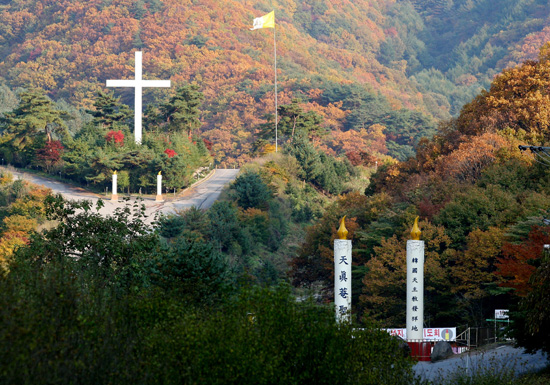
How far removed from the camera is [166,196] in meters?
46.5

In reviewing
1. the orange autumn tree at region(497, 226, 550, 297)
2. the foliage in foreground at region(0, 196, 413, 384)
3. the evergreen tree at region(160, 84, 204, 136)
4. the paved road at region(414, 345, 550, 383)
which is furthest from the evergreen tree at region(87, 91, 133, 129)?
the foliage in foreground at region(0, 196, 413, 384)

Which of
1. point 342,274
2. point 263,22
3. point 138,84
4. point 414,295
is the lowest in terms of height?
point 414,295

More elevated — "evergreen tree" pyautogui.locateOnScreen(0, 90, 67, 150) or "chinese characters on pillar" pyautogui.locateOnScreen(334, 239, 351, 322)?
"evergreen tree" pyautogui.locateOnScreen(0, 90, 67, 150)

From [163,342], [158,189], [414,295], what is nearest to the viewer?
[163,342]

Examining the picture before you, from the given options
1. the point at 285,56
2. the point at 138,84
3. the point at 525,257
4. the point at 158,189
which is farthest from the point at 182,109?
the point at 285,56

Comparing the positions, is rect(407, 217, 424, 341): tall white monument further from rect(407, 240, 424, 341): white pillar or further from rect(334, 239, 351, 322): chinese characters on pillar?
rect(334, 239, 351, 322): chinese characters on pillar

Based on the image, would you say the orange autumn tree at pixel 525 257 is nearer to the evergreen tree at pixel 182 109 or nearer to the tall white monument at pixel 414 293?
the tall white monument at pixel 414 293

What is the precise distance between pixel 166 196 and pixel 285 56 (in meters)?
53.4

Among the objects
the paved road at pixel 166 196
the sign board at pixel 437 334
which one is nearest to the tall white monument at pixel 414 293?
the sign board at pixel 437 334

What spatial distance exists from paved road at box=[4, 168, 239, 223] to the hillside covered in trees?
1321cm

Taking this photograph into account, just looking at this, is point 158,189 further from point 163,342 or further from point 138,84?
point 163,342

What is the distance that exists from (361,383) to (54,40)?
9268 cm

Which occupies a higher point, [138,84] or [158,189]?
[138,84]

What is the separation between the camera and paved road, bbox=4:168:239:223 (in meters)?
42.2
